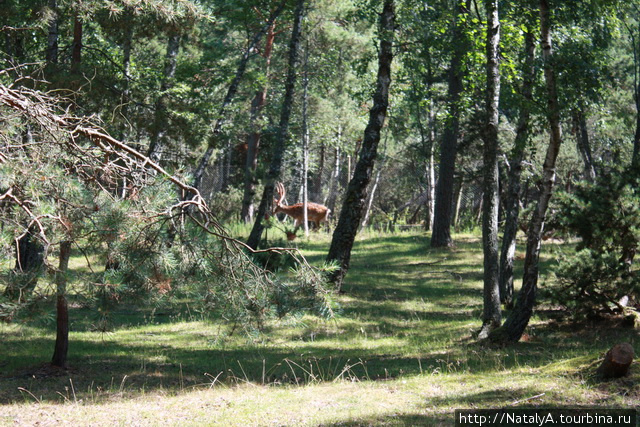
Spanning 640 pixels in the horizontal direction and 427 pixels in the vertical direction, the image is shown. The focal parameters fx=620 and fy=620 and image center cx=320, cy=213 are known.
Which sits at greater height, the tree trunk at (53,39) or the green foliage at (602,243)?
the tree trunk at (53,39)

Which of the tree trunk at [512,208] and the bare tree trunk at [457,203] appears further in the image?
the bare tree trunk at [457,203]

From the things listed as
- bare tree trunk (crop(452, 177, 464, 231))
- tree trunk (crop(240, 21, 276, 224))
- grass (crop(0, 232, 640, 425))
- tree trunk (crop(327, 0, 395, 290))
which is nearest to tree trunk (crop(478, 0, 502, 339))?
grass (crop(0, 232, 640, 425))

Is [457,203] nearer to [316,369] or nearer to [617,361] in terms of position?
[316,369]

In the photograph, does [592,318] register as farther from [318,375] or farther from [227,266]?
[227,266]

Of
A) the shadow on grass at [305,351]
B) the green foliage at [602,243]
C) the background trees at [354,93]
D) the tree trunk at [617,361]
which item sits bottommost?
the shadow on grass at [305,351]

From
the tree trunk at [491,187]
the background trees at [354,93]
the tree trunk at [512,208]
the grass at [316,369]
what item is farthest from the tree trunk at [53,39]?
the tree trunk at [512,208]

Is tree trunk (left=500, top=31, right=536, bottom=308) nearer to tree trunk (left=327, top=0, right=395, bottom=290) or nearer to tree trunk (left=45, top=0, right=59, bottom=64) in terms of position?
tree trunk (left=327, top=0, right=395, bottom=290)

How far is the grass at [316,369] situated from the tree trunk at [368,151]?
1.28 meters

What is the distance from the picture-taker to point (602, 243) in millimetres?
9320

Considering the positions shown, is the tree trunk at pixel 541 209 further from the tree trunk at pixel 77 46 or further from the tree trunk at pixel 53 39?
the tree trunk at pixel 53 39

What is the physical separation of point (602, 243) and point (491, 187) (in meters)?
2.01

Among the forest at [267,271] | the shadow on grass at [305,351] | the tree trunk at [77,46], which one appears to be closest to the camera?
the forest at [267,271]

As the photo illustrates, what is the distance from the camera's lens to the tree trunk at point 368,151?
1141 centimetres

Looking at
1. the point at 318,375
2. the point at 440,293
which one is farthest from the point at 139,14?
the point at 440,293
